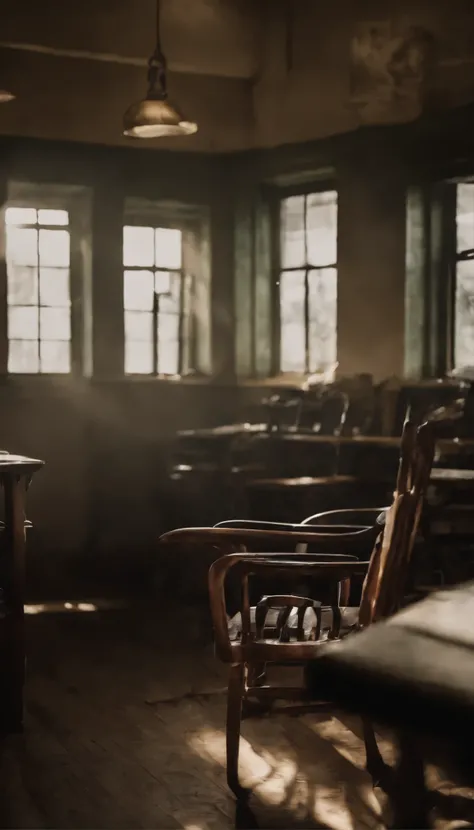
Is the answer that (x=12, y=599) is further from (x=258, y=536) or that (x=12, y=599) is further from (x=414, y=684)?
(x=414, y=684)

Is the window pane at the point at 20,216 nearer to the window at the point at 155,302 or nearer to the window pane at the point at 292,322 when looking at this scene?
the window at the point at 155,302

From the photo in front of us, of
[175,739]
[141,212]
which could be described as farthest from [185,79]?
[175,739]

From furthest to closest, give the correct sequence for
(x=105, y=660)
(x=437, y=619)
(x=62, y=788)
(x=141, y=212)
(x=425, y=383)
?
(x=141, y=212) < (x=425, y=383) < (x=105, y=660) < (x=62, y=788) < (x=437, y=619)

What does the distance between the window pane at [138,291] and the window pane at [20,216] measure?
770mm

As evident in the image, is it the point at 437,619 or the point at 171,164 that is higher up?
the point at 171,164

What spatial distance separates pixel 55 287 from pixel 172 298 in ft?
2.91

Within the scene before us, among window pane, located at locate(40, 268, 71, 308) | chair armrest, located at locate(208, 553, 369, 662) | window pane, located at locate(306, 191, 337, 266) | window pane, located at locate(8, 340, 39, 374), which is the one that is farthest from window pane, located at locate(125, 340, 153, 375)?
chair armrest, located at locate(208, 553, 369, 662)

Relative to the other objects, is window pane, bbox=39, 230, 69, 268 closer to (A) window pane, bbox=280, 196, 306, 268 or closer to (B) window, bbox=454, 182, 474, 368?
(A) window pane, bbox=280, 196, 306, 268

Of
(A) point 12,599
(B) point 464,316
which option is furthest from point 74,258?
(A) point 12,599

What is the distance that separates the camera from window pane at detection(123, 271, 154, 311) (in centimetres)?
764

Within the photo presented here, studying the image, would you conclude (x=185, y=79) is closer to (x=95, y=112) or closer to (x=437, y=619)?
(x=95, y=112)

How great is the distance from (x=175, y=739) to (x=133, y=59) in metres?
5.32

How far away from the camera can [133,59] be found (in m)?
7.41

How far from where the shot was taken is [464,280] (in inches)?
253
